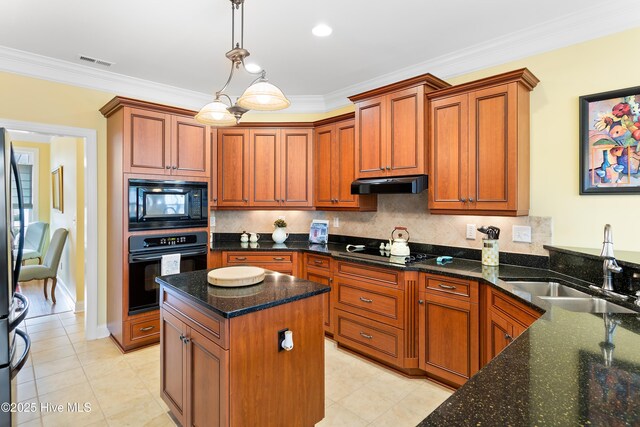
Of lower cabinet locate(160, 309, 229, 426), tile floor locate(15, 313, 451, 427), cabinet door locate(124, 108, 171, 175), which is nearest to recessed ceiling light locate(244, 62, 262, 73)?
cabinet door locate(124, 108, 171, 175)

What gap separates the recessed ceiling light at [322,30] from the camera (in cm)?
268

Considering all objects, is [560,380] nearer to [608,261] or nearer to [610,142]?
[608,261]

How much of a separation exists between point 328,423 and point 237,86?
3523mm

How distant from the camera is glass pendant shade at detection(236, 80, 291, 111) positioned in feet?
6.25

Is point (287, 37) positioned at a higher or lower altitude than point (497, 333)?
higher

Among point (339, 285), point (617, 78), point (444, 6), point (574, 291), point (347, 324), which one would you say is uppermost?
point (444, 6)

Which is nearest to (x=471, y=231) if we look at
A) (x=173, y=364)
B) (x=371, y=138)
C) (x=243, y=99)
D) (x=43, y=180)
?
(x=371, y=138)

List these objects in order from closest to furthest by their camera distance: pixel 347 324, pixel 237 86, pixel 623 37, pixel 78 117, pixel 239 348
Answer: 1. pixel 239 348
2. pixel 623 37
3. pixel 347 324
4. pixel 78 117
5. pixel 237 86

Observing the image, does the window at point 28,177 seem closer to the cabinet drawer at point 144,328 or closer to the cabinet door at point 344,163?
the cabinet drawer at point 144,328

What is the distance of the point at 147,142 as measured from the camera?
3.37 metres

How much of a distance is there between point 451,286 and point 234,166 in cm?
287

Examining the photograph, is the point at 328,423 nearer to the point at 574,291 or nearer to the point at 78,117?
the point at 574,291

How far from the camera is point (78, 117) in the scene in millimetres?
3514

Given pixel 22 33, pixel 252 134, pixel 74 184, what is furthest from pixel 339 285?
pixel 74 184
